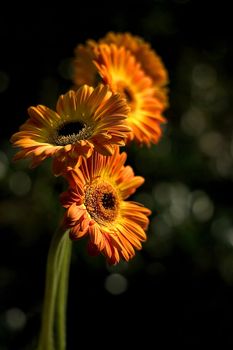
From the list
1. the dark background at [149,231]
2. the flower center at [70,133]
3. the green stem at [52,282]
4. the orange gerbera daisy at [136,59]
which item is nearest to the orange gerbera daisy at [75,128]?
the flower center at [70,133]

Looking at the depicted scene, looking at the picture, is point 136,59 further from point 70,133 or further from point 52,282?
point 52,282

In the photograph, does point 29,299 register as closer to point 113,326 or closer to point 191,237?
point 113,326

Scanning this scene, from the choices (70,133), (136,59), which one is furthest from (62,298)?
(136,59)

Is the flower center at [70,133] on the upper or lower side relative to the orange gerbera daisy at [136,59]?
lower

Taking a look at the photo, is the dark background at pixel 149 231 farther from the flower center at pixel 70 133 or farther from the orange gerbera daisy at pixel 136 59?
the flower center at pixel 70 133

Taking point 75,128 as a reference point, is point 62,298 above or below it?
below

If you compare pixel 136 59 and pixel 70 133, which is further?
pixel 136 59
